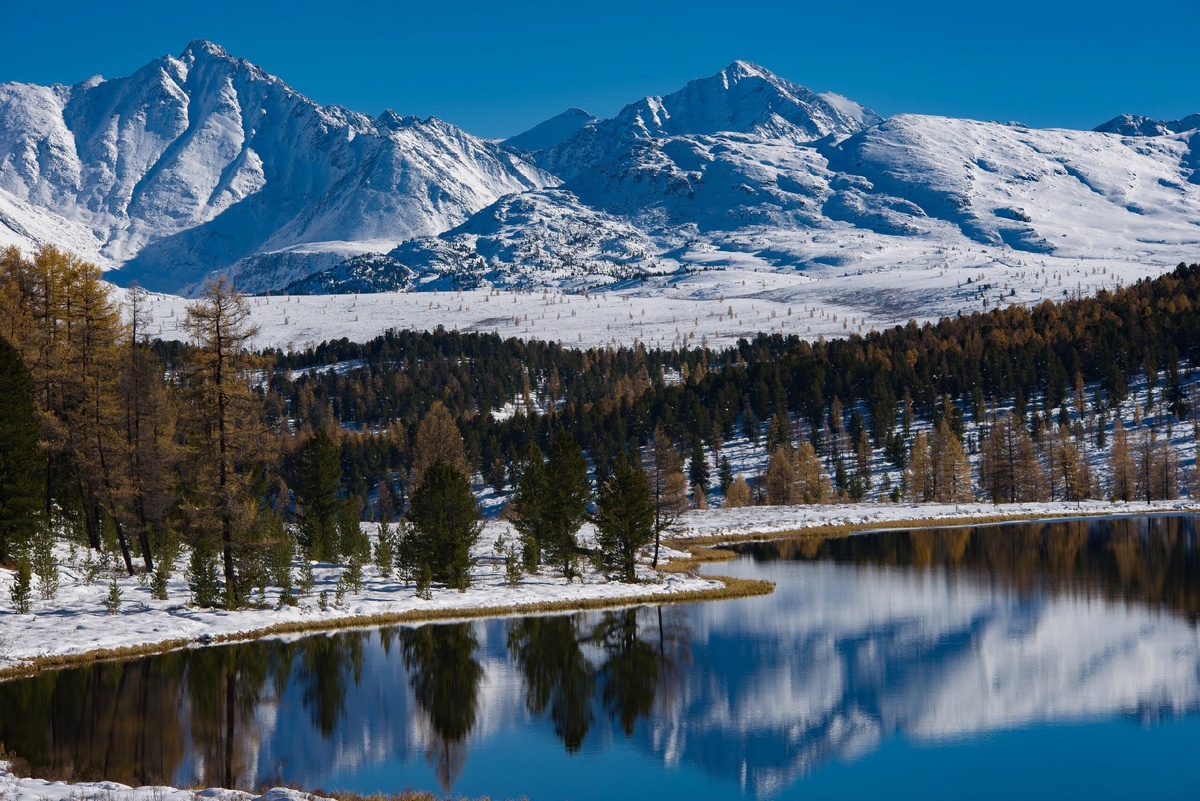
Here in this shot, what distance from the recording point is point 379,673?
135 feet

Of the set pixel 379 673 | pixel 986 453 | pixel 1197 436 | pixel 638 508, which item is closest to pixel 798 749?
pixel 379 673

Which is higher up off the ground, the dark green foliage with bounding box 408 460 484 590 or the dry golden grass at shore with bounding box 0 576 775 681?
the dark green foliage with bounding box 408 460 484 590

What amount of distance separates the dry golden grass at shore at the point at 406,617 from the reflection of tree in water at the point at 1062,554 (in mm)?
16891

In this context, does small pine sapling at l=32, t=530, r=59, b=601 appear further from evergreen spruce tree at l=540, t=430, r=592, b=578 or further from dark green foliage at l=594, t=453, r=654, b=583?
dark green foliage at l=594, t=453, r=654, b=583

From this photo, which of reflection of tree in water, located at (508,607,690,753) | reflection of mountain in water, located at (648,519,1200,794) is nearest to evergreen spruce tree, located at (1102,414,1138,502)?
reflection of mountain in water, located at (648,519,1200,794)

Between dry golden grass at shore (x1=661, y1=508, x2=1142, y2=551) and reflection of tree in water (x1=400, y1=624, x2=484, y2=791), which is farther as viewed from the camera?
dry golden grass at shore (x1=661, y1=508, x2=1142, y2=551)

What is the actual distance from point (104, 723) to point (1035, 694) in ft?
97.2

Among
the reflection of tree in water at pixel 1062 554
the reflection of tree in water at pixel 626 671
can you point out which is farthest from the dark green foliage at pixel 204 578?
the reflection of tree in water at pixel 1062 554

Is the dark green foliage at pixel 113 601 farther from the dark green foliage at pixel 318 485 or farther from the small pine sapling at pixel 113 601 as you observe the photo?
the dark green foliage at pixel 318 485

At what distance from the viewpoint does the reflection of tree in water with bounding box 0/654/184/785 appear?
28375 millimetres

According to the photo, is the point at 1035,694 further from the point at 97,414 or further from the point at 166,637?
the point at 97,414

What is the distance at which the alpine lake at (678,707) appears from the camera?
2919 centimetres

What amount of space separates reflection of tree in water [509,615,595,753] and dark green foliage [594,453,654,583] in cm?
883

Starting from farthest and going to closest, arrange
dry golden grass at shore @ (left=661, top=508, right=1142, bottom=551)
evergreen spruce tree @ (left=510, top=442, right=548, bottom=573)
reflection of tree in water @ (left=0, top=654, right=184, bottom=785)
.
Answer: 1. dry golden grass at shore @ (left=661, top=508, right=1142, bottom=551)
2. evergreen spruce tree @ (left=510, top=442, right=548, bottom=573)
3. reflection of tree in water @ (left=0, top=654, right=184, bottom=785)
